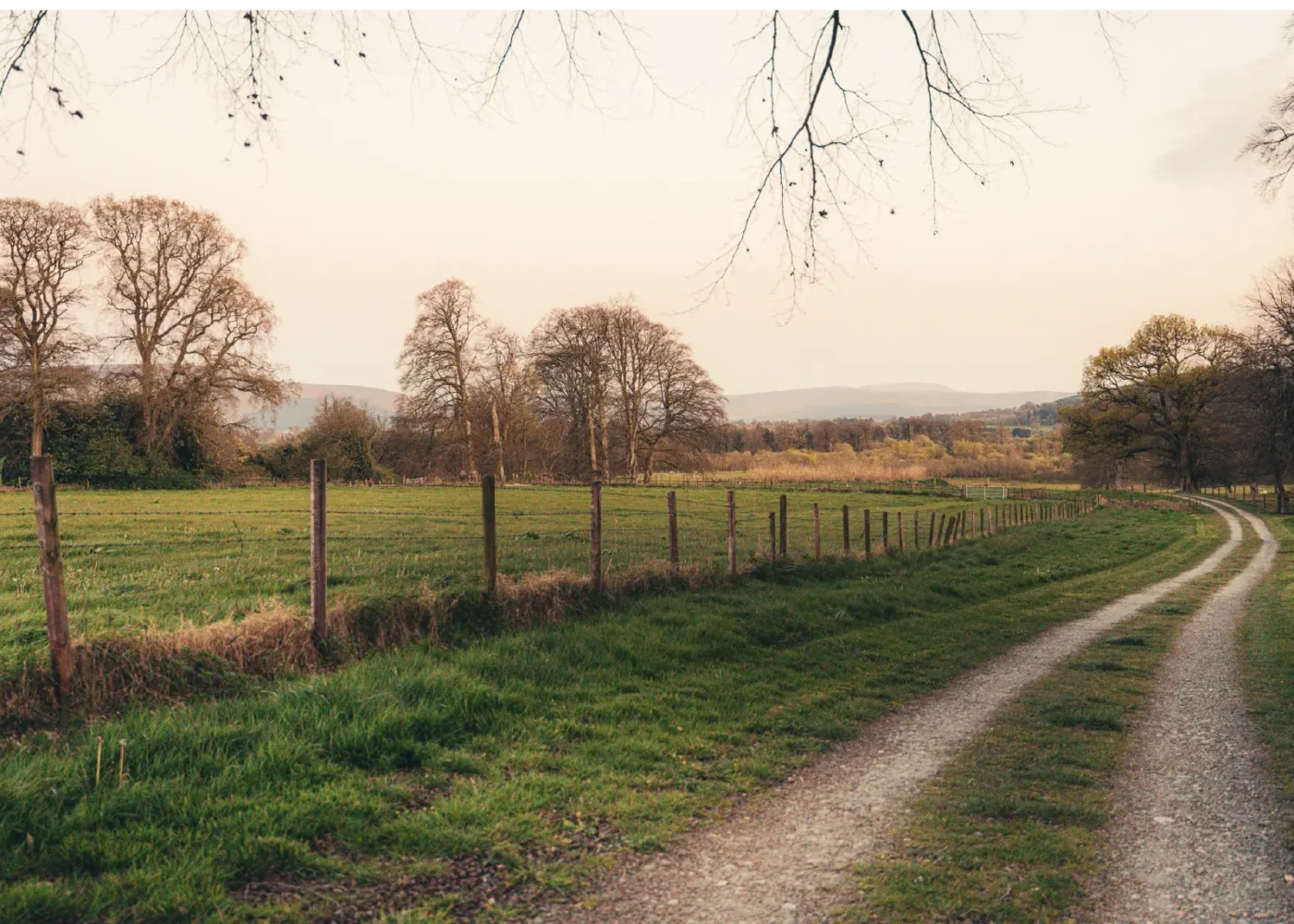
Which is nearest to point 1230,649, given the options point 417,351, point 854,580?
point 854,580

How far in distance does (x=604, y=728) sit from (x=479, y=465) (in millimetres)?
49746

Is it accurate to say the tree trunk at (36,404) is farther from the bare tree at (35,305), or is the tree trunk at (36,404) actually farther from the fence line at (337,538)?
the fence line at (337,538)

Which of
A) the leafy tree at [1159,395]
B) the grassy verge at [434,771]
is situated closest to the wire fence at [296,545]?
the grassy verge at [434,771]

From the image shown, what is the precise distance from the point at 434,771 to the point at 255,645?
9.53ft

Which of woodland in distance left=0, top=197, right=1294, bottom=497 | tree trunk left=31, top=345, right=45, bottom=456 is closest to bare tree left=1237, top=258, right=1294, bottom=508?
woodland in distance left=0, top=197, right=1294, bottom=497

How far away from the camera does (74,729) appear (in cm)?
584

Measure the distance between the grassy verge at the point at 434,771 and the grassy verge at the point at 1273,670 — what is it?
10.3 ft

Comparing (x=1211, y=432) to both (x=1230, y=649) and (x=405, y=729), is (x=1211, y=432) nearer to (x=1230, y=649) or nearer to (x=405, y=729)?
(x=1230, y=649)

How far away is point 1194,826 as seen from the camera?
5.11 metres

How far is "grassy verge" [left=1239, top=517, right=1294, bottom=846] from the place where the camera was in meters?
6.61

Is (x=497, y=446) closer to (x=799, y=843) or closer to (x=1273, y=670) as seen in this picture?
(x=1273, y=670)

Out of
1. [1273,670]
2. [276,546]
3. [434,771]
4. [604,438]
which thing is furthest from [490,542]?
[604,438]

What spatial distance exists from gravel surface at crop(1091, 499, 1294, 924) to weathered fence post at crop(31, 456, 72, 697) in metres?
7.39

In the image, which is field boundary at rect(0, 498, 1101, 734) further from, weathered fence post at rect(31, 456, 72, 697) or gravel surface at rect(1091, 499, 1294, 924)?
gravel surface at rect(1091, 499, 1294, 924)
